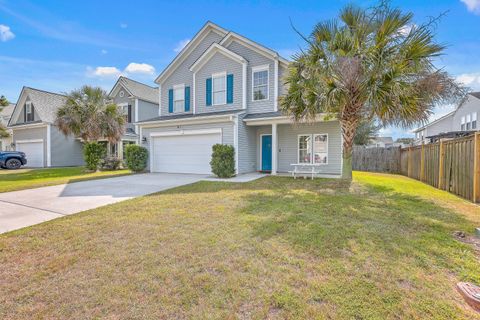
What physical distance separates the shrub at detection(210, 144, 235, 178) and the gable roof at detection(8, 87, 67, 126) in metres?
17.7

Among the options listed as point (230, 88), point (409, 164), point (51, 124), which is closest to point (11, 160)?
point (51, 124)

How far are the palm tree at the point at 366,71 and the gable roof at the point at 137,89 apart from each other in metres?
16.8

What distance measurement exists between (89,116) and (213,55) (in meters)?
9.57

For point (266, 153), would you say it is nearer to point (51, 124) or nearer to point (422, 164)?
point (422, 164)

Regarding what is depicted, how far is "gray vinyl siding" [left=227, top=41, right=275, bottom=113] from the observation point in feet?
42.7

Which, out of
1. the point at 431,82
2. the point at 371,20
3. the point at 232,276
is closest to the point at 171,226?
the point at 232,276

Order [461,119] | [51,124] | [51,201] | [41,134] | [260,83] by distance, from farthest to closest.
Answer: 1. [461,119]
2. [41,134]
3. [51,124]
4. [260,83]
5. [51,201]

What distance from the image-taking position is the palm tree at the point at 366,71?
779 centimetres

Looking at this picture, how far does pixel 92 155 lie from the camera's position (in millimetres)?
16062

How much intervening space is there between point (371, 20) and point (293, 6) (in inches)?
171

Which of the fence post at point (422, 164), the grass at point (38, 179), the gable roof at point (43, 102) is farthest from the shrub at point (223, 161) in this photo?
the gable roof at point (43, 102)

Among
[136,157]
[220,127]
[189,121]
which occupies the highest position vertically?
[189,121]

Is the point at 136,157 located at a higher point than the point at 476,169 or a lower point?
higher

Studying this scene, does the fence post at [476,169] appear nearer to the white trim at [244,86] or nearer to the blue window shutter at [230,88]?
the white trim at [244,86]
